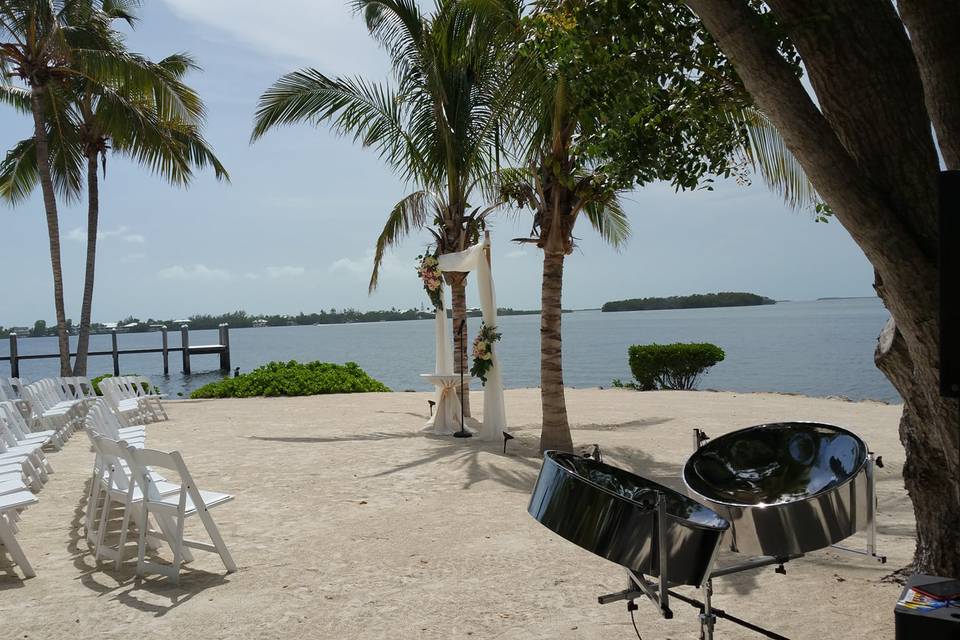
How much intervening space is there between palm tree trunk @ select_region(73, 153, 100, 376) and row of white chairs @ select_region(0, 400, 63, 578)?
656cm

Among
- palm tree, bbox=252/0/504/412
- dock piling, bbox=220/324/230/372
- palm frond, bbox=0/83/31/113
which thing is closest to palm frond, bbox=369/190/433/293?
palm tree, bbox=252/0/504/412

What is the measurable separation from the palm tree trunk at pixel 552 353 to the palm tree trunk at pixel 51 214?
1107 cm

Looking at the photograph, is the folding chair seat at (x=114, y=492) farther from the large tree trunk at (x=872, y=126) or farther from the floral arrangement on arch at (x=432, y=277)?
the floral arrangement on arch at (x=432, y=277)

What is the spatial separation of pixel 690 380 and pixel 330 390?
796cm

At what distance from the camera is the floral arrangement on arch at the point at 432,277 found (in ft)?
36.2

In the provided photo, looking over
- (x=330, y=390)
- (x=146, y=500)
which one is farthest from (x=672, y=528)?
(x=330, y=390)

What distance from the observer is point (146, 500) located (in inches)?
183

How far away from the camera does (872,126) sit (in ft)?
9.42

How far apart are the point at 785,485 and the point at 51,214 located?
15534 mm

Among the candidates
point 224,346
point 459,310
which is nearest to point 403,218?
point 459,310

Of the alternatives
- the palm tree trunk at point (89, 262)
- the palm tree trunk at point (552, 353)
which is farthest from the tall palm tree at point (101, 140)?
the palm tree trunk at point (552, 353)

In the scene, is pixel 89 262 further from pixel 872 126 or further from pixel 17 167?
pixel 872 126

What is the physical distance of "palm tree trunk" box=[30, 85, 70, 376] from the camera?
14.7 metres

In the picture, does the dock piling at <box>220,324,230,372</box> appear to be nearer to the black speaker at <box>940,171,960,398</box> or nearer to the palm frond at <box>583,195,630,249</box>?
the palm frond at <box>583,195,630,249</box>
